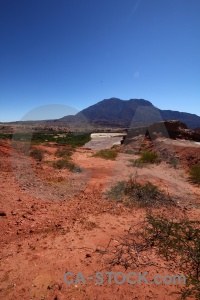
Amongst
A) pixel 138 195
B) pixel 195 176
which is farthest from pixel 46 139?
pixel 138 195

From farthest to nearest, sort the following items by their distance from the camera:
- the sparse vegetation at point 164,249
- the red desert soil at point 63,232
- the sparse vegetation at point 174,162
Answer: the sparse vegetation at point 174,162, the sparse vegetation at point 164,249, the red desert soil at point 63,232

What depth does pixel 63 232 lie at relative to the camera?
15.1ft

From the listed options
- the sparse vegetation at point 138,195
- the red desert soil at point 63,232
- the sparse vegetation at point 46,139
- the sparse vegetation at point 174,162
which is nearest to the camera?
the red desert soil at point 63,232

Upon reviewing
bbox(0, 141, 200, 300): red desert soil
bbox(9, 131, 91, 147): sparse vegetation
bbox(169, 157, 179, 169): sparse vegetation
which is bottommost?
bbox(0, 141, 200, 300): red desert soil

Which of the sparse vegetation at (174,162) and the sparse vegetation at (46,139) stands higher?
the sparse vegetation at (46,139)

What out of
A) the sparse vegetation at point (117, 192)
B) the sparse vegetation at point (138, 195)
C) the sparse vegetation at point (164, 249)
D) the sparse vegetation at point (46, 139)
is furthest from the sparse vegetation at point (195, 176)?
the sparse vegetation at point (46, 139)

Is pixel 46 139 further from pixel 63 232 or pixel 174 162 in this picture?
pixel 63 232

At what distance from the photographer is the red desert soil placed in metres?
2.98

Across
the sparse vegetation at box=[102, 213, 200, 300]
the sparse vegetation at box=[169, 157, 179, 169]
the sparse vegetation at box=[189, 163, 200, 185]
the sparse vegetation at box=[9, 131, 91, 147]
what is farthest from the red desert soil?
the sparse vegetation at box=[9, 131, 91, 147]

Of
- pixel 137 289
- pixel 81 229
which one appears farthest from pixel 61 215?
pixel 137 289

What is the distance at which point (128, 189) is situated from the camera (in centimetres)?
772

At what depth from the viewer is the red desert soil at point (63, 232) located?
2.98 m

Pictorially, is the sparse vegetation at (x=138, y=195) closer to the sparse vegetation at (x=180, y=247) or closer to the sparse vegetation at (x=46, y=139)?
the sparse vegetation at (x=180, y=247)

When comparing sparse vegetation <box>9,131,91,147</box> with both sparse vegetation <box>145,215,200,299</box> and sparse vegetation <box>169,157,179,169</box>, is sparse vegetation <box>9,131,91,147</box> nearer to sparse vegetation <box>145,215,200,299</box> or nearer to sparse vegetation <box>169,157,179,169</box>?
sparse vegetation <box>169,157,179,169</box>
